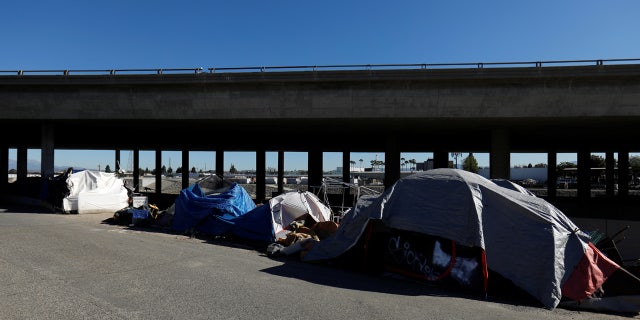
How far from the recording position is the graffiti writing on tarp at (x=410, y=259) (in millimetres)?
8630

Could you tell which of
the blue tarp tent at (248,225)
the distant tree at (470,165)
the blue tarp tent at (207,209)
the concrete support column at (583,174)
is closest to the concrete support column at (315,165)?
the concrete support column at (583,174)

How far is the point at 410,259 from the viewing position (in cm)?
902

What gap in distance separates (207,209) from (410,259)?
8.19 meters

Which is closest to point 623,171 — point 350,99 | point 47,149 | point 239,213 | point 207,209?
point 350,99

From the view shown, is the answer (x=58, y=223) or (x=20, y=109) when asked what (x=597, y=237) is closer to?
(x=58, y=223)

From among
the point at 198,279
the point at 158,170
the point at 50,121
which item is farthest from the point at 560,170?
the point at 198,279

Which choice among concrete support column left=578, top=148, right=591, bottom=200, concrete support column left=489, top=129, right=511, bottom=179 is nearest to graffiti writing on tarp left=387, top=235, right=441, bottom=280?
concrete support column left=489, top=129, right=511, bottom=179

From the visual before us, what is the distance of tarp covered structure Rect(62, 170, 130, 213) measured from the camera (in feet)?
66.9

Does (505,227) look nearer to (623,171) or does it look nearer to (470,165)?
(623,171)

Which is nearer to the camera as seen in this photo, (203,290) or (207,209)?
(203,290)

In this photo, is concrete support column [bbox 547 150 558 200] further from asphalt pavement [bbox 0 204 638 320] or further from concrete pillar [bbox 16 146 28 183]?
concrete pillar [bbox 16 146 28 183]

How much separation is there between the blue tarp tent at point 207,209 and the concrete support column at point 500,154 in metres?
18.8

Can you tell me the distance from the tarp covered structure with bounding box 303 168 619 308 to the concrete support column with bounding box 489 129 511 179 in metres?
20.9

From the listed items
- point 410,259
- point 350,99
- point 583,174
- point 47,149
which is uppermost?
point 350,99
